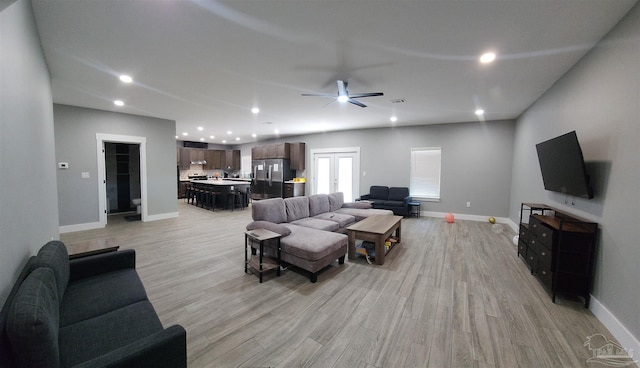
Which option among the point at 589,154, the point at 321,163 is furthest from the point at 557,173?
the point at 321,163

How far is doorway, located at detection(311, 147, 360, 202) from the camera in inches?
326

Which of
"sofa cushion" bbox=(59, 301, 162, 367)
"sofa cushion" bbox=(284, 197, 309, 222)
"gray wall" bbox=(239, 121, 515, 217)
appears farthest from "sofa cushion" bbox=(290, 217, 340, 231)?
"gray wall" bbox=(239, 121, 515, 217)

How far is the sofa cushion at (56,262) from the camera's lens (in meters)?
1.60

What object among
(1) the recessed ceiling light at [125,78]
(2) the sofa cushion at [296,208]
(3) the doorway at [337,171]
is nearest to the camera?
(1) the recessed ceiling light at [125,78]

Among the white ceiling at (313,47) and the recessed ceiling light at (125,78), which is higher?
the white ceiling at (313,47)

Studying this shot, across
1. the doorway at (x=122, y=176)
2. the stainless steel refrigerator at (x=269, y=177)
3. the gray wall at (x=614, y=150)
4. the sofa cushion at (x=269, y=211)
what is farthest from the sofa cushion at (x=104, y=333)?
the stainless steel refrigerator at (x=269, y=177)

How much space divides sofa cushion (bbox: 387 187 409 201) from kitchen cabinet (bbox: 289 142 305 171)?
3.65 meters

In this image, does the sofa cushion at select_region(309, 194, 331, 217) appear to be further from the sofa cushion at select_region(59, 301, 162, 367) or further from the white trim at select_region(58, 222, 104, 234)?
the white trim at select_region(58, 222, 104, 234)

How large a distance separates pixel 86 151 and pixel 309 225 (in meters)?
5.41

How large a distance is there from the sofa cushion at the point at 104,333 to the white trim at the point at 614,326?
11.4ft

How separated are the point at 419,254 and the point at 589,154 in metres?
2.43

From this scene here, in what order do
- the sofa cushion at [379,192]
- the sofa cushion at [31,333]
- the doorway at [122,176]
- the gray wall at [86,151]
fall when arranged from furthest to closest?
1. the doorway at [122,176]
2. the sofa cushion at [379,192]
3. the gray wall at [86,151]
4. the sofa cushion at [31,333]

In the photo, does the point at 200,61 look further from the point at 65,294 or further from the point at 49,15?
the point at 65,294

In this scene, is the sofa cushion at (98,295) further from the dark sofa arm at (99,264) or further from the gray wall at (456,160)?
the gray wall at (456,160)
